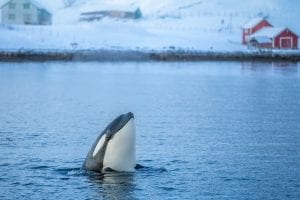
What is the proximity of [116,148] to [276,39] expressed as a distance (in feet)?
400

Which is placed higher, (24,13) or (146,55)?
(24,13)

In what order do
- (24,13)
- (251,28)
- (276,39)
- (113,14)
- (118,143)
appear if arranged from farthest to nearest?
(113,14)
(24,13)
(251,28)
(276,39)
(118,143)

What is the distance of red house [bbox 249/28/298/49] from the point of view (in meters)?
133

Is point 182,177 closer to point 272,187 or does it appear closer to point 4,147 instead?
point 272,187

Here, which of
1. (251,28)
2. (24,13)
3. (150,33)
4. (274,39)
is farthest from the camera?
(24,13)

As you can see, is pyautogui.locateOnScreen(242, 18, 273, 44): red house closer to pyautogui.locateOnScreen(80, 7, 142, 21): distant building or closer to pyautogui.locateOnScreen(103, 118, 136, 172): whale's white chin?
pyautogui.locateOnScreen(80, 7, 142, 21): distant building

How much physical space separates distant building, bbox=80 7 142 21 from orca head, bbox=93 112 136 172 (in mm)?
162212

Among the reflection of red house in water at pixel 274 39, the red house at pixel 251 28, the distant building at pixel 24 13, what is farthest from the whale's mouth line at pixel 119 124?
the distant building at pixel 24 13

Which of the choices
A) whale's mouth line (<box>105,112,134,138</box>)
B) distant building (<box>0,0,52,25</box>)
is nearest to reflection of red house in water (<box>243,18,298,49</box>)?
distant building (<box>0,0,52,25</box>)

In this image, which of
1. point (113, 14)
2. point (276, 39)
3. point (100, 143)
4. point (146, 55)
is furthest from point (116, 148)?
point (113, 14)

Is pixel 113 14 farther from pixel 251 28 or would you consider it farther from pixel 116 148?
pixel 116 148

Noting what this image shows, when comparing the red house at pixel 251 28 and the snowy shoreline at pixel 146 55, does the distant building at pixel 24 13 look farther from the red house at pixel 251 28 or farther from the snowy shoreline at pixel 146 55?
the snowy shoreline at pixel 146 55

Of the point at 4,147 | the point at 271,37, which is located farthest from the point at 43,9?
the point at 4,147

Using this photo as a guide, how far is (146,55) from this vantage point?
370ft
